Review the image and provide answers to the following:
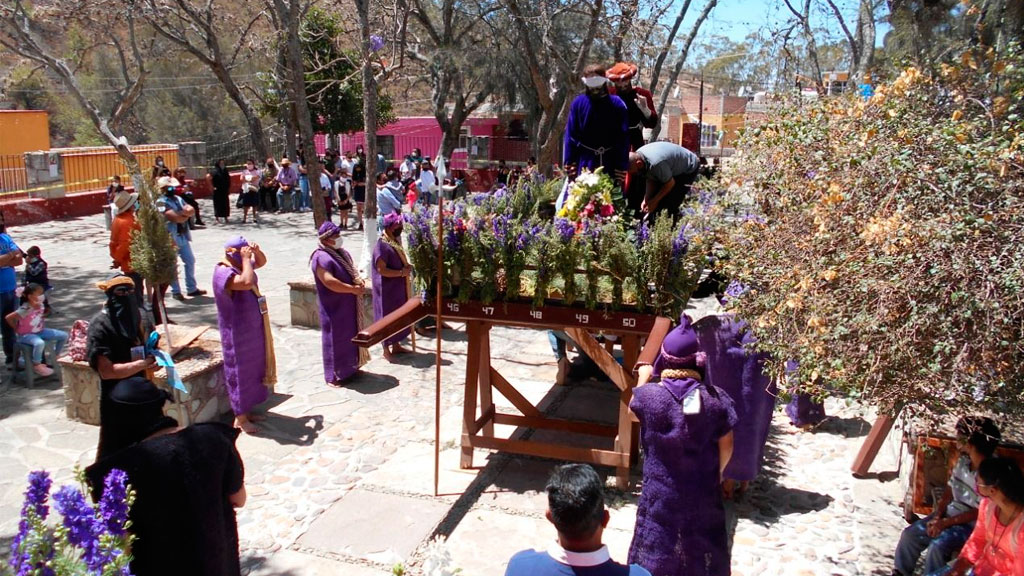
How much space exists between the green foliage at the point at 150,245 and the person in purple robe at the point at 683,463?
18.2ft

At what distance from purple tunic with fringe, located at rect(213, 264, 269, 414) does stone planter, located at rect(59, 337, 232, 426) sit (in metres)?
0.20

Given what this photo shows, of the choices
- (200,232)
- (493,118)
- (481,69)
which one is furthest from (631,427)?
(493,118)

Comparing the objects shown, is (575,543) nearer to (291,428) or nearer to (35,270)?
(291,428)

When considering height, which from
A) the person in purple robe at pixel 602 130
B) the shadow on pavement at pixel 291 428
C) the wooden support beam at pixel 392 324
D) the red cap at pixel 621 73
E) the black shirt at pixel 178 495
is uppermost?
the red cap at pixel 621 73

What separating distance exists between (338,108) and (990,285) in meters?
25.4

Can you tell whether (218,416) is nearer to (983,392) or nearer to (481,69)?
(983,392)

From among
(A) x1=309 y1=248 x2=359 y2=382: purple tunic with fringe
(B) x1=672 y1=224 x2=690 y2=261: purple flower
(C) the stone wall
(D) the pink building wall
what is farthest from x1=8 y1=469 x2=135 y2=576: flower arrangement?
(D) the pink building wall

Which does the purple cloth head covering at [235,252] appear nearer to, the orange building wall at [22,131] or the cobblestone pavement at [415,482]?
the cobblestone pavement at [415,482]

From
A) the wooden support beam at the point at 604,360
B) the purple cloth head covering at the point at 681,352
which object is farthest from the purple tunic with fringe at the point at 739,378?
the purple cloth head covering at the point at 681,352

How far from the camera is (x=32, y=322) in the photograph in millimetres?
8094

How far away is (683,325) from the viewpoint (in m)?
4.27

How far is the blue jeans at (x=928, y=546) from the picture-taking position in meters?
4.37

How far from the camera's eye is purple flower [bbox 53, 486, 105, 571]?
9.04 ft

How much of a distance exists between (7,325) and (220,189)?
11.6 metres
